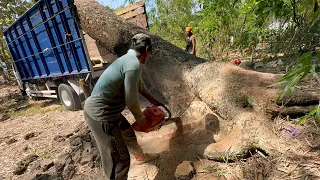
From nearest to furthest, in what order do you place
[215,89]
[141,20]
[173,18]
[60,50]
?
[215,89], [60,50], [141,20], [173,18]

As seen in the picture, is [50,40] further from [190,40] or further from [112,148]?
[112,148]

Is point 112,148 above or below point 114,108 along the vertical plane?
below

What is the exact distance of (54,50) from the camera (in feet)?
17.5

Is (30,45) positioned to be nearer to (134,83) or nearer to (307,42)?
(134,83)

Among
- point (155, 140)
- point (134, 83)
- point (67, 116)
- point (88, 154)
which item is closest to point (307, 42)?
point (155, 140)

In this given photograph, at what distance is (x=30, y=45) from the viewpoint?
247 inches

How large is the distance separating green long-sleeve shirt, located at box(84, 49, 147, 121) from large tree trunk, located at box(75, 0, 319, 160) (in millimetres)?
993

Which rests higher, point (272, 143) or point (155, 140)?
point (272, 143)

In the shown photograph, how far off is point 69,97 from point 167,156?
375 centimetres

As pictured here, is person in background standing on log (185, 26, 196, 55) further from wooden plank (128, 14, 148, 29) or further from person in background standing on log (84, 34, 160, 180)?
person in background standing on log (84, 34, 160, 180)

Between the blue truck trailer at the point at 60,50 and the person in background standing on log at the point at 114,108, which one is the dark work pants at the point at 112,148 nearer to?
the person in background standing on log at the point at 114,108

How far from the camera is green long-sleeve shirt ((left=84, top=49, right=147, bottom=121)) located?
6.32ft

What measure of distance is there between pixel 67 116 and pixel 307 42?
521 centimetres

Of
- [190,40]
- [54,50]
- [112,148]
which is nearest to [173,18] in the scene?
[190,40]
